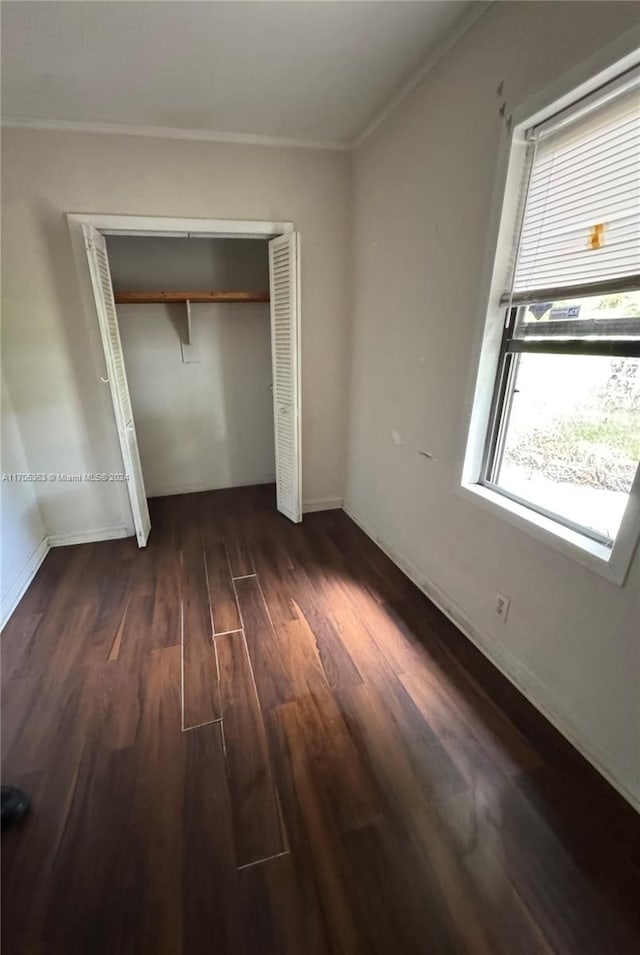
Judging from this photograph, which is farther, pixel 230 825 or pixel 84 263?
pixel 84 263

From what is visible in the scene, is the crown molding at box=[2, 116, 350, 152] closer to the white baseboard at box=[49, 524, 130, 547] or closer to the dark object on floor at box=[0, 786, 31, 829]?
the white baseboard at box=[49, 524, 130, 547]

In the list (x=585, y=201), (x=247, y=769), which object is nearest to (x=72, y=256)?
(x=585, y=201)

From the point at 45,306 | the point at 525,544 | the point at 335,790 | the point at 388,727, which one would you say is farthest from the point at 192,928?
the point at 45,306

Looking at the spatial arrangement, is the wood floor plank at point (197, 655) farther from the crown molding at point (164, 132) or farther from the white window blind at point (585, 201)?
the crown molding at point (164, 132)

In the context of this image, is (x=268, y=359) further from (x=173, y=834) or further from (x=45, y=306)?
(x=173, y=834)

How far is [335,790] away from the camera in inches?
52.1

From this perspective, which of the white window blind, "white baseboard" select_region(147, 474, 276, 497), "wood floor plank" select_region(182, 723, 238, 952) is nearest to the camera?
"wood floor plank" select_region(182, 723, 238, 952)

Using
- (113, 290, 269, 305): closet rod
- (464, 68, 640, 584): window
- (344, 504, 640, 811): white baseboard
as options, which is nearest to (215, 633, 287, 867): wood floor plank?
(344, 504, 640, 811): white baseboard

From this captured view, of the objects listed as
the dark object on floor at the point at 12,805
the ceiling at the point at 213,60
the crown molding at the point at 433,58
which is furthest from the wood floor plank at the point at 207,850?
the crown molding at the point at 433,58

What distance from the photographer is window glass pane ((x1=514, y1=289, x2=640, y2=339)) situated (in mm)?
1224

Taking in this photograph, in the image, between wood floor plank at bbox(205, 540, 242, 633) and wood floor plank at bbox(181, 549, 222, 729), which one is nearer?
wood floor plank at bbox(181, 549, 222, 729)

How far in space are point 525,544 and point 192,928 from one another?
1.57 m

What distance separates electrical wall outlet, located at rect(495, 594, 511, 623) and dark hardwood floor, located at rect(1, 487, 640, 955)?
0.84 feet

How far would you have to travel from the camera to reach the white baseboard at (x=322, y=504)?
11.1 ft
